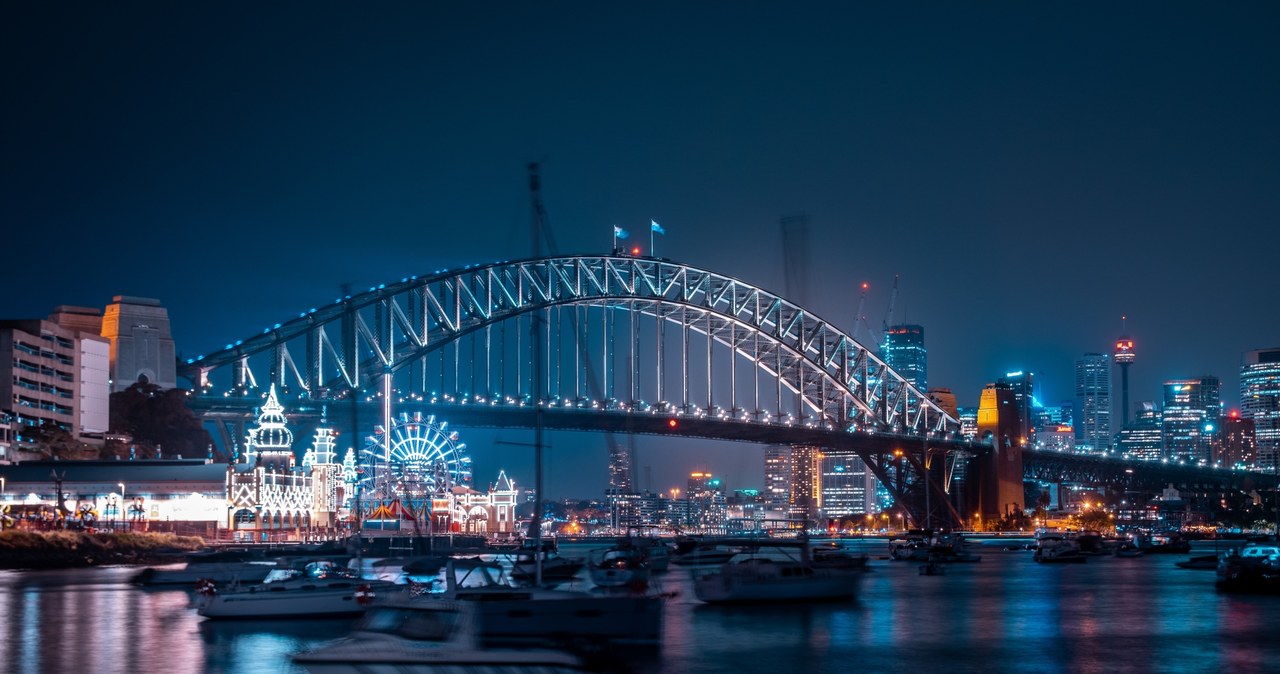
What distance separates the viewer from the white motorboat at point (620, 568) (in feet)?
136

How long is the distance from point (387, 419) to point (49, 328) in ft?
110

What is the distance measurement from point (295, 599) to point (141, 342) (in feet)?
296

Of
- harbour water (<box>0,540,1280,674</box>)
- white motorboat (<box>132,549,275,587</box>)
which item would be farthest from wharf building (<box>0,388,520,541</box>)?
harbour water (<box>0,540,1280,674</box>)

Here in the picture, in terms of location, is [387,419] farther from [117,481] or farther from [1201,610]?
[1201,610]

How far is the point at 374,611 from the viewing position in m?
28.2

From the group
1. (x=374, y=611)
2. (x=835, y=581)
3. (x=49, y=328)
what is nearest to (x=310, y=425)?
(x=49, y=328)

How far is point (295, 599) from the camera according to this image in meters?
47.9

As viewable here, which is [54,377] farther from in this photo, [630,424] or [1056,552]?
[1056,552]

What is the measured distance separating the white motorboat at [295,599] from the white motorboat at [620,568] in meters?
7.78

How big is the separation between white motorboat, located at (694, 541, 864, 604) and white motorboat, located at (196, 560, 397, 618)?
46.3ft

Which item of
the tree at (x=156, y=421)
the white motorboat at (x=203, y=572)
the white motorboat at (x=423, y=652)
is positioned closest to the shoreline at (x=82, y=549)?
the white motorboat at (x=203, y=572)

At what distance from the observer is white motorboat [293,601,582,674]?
2605 centimetres

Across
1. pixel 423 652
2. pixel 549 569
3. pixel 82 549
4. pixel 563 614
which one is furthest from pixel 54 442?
pixel 423 652

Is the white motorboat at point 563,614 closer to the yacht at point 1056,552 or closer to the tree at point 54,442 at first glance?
the yacht at point 1056,552
